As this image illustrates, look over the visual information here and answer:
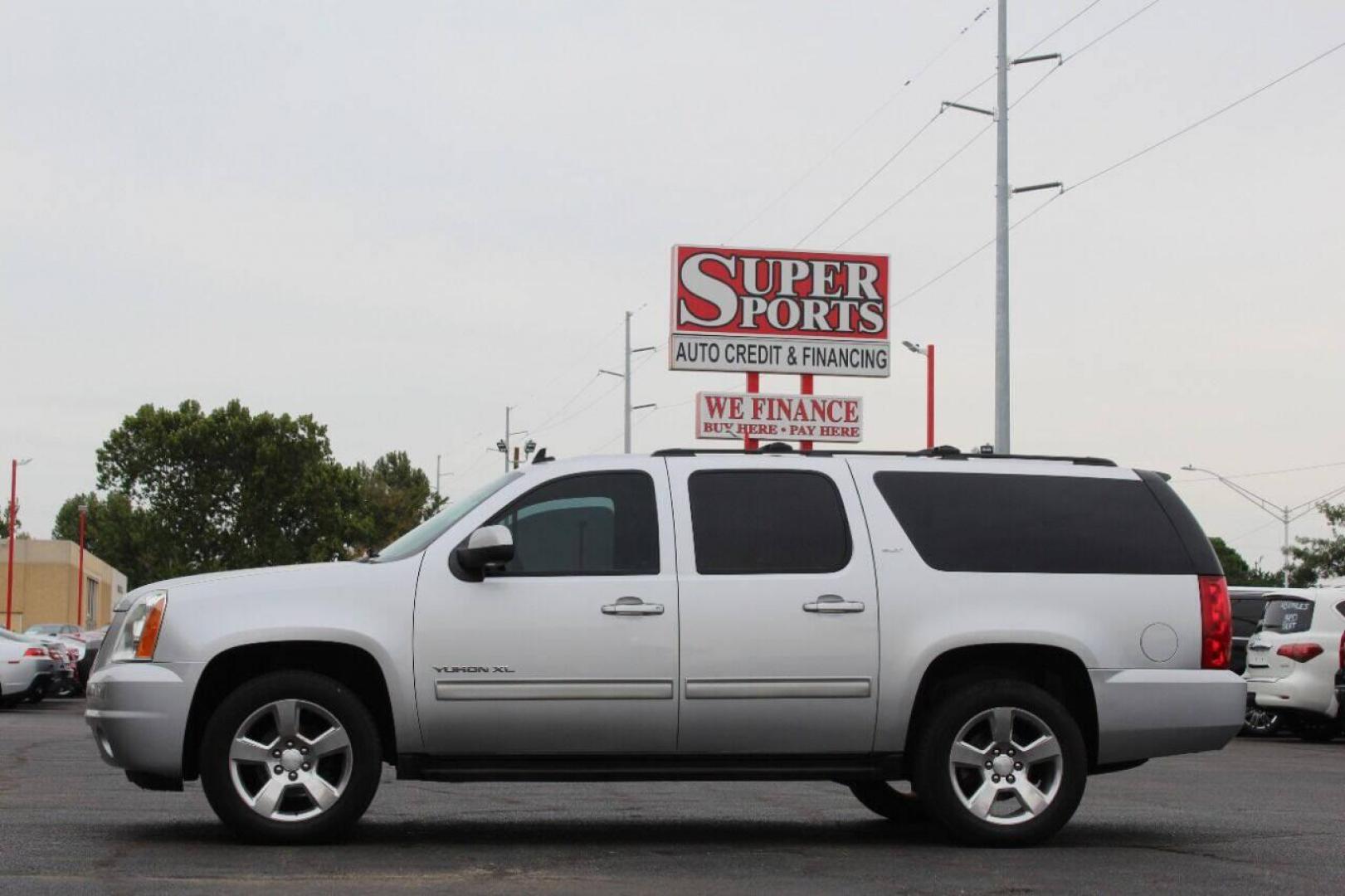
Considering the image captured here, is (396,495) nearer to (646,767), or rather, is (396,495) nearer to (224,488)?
(224,488)

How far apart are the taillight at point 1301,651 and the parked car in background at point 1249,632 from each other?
0.99 metres

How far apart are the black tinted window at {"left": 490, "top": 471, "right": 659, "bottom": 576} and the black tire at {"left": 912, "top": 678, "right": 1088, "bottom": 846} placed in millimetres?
1567

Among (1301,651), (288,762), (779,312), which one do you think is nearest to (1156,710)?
(288,762)

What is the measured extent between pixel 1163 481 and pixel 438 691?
12.5 ft

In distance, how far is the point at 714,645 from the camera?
9047 millimetres

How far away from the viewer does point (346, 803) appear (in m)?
8.88

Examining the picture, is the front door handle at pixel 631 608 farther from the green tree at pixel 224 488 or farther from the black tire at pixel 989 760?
the green tree at pixel 224 488

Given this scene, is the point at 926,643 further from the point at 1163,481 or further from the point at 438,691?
the point at 438,691

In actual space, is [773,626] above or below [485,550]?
below

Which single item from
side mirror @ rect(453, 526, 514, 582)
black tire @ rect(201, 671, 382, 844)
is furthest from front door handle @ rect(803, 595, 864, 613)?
black tire @ rect(201, 671, 382, 844)

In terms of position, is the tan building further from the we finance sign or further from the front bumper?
the front bumper

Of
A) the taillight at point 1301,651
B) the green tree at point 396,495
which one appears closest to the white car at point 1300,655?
the taillight at point 1301,651

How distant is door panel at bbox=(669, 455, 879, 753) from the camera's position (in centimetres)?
904

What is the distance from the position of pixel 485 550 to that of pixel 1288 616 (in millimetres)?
14521
